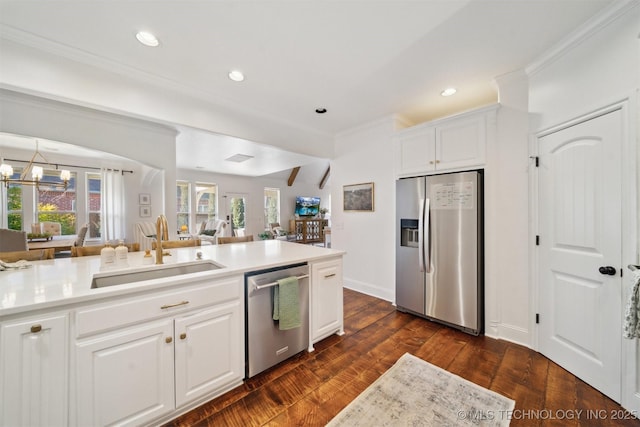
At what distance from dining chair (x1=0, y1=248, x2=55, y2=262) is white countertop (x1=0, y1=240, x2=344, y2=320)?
0.56 feet

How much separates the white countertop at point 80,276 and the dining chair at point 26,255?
0.17 metres

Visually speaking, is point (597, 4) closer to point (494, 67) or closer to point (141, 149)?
point (494, 67)

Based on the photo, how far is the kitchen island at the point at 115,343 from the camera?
105cm

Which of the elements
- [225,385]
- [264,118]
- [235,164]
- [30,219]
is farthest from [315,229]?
[225,385]

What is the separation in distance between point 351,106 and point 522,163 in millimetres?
1984

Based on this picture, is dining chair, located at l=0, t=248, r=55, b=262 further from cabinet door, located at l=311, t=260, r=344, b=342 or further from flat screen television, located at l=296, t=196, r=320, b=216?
flat screen television, located at l=296, t=196, r=320, b=216

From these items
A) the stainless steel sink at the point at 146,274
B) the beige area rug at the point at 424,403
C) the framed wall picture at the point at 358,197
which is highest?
the framed wall picture at the point at 358,197

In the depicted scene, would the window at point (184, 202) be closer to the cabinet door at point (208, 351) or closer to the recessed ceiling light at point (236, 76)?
the recessed ceiling light at point (236, 76)

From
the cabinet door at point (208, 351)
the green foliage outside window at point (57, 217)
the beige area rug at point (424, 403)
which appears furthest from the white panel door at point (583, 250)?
the green foliage outside window at point (57, 217)

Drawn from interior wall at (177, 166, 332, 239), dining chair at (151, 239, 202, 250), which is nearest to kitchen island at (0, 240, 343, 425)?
dining chair at (151, 239, 202, 250)

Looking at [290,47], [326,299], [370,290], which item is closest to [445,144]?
[290,47]

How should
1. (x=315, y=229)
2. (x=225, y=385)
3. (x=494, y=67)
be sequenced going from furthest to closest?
(x=315, y=229) → (x=494, y=67) → (x=225, y=385)

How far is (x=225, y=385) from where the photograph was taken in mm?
1629

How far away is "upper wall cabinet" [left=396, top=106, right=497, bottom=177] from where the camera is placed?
8.07ft
